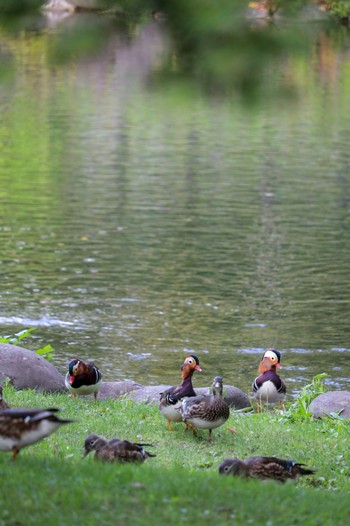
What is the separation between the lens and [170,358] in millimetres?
18141

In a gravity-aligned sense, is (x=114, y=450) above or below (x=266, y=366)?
above

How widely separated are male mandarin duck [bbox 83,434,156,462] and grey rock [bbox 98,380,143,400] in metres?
4.65

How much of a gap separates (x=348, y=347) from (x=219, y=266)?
605 centimetres

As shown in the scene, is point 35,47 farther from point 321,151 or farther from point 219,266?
point 321,151

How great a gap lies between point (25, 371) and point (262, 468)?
5.50m

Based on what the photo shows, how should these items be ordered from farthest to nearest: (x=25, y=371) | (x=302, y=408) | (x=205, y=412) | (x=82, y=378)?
1. (x=25, y=371)
2. (x=302, y=408)
3. (x=82, y=378)
4. (x=205, y=412)

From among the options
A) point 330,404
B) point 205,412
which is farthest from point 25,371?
point 330,404

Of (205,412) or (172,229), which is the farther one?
(172,229)

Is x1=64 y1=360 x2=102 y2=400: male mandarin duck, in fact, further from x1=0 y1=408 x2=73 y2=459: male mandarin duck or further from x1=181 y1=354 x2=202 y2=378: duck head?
x1=0 y1=408 x2=73 y2=459: male mandarin duck

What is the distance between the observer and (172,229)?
28266 mm

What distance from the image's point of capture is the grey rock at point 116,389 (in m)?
14.6

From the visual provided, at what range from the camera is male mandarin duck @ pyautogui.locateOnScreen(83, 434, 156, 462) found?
9641 mm

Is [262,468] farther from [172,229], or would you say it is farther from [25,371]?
[172,229]

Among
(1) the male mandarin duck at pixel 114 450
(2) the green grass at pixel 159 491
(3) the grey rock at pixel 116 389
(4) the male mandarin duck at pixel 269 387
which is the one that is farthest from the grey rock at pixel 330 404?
(1) the male mandarin duck at pixel 114 450
